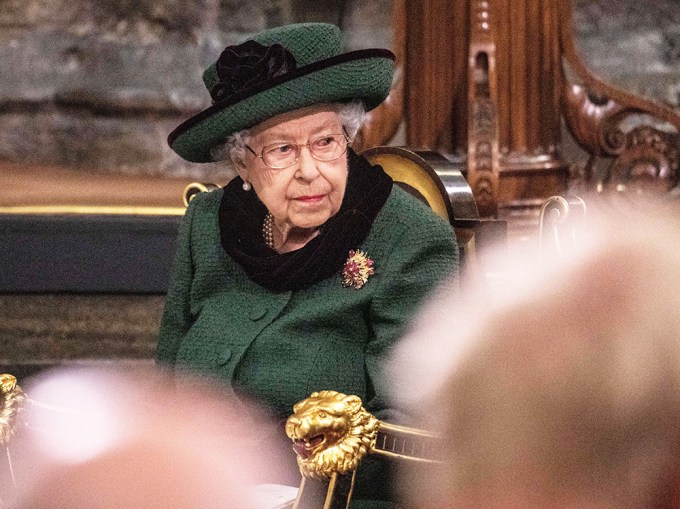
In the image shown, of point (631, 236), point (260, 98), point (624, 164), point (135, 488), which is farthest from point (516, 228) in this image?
point (631, 236)

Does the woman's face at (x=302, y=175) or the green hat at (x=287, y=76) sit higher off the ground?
the green hat at (x=287, y=76)

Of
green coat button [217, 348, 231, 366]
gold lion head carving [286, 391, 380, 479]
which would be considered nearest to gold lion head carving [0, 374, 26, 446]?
green coat button [217, 348, 231, 366]

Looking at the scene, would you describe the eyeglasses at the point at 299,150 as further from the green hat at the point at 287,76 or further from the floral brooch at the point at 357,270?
the floral brooch at the point at 357,270

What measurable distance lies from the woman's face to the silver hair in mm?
14

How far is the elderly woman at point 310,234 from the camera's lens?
1.58m

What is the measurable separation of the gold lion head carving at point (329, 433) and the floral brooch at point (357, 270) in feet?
1.57

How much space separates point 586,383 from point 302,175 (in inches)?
43.7

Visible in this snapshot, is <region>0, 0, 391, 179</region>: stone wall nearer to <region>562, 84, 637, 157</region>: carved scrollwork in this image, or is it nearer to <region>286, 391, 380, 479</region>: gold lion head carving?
<region>562, 84, 637, 157</region>: carved scrollwork

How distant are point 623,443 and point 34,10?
4.82m

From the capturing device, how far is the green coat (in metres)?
1.59

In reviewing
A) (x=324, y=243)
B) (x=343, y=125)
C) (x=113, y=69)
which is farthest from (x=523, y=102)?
(x=113, y=69)

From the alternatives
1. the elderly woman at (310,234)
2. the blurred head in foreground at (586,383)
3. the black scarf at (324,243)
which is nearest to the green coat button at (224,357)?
the elderly woman at (310,234)

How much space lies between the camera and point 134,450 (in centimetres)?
107

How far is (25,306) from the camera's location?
11.0 feet
